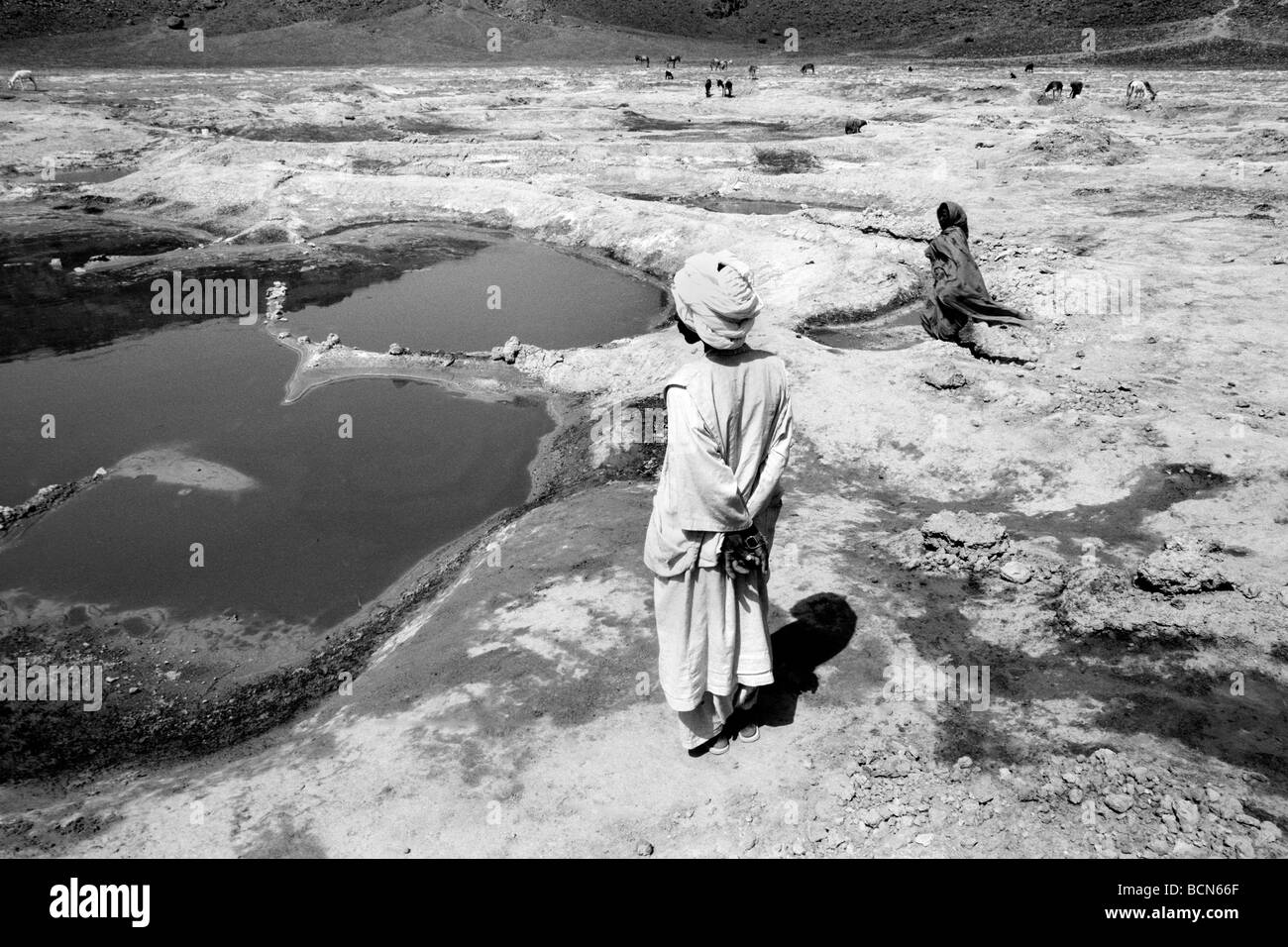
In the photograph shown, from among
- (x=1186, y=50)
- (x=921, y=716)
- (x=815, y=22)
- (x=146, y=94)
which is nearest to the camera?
(x=921, y=716)

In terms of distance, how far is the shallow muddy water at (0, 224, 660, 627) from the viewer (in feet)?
20.6

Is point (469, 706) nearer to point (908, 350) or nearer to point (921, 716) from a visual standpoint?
point (921, 716)

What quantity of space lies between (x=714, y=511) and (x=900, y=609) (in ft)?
6.26

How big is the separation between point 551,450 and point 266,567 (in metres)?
2.79

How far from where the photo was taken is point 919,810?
305cm

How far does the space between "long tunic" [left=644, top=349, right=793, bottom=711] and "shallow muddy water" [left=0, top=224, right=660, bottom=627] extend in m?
3.54

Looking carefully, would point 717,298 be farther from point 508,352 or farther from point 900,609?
point 508,352

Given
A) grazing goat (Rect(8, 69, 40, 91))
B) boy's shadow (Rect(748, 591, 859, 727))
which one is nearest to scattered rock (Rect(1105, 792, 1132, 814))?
boy's shadow (Rect(748, 591, 859, 727))

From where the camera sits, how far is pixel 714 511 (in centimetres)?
301

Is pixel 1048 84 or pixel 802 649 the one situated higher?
pixel 1048 84

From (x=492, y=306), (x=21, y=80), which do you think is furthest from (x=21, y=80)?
(x=492, y=306)

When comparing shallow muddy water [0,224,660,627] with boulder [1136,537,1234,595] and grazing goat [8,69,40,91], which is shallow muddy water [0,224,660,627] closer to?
boulder [1136,537,1234,595]

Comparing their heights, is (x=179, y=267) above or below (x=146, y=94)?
below
